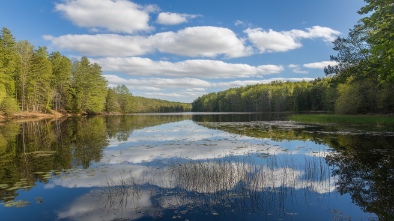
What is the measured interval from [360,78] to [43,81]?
7303cm

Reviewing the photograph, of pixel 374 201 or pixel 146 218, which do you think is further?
pixel 374 201

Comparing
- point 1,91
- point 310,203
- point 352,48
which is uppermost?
point 352,48

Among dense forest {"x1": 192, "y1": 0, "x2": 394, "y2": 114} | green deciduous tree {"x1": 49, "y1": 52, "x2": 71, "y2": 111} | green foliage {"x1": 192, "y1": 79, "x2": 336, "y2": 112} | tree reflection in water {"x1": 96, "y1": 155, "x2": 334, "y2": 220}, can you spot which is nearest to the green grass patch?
dense forest {"x1": 192, "y1": 0, "x2": 394, "y2": 114}

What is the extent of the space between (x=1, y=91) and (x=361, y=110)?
240 ft

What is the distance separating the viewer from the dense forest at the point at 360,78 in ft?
57.4

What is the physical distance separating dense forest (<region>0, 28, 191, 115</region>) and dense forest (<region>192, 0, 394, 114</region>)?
188 feet

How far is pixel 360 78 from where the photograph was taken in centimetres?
4475

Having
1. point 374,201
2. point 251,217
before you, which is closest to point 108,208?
point 251,217

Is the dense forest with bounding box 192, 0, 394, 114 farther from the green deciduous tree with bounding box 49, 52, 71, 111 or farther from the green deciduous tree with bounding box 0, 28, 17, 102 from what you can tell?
the green deciduous tree with bounding box 49, 52, 71, 111

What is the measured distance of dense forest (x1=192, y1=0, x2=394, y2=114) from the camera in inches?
689

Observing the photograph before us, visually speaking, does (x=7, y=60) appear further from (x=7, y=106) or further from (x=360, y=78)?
(x=360, y=78)

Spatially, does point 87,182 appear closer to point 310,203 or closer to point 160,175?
point 160,175

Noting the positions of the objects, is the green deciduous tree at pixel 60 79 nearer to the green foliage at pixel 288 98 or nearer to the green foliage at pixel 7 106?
the green foliage at pixel 7 106

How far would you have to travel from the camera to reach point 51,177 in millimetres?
11281
